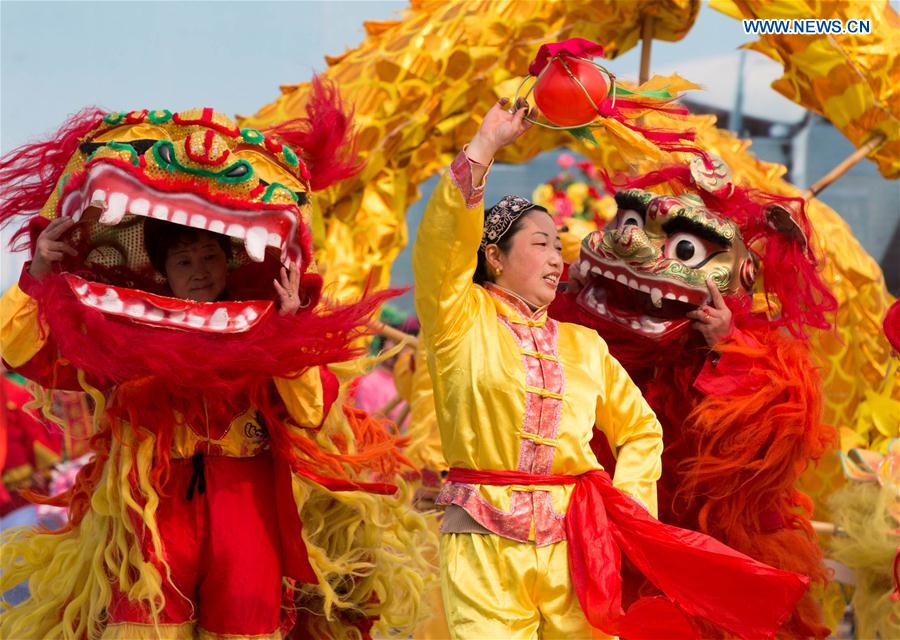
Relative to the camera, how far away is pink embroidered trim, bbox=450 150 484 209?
281 cm

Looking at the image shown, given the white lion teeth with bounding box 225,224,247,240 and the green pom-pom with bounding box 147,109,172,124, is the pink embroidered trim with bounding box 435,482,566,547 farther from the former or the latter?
the green pom-pom with bounding box 147,109,172,124

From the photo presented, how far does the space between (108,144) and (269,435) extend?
2.57 ft

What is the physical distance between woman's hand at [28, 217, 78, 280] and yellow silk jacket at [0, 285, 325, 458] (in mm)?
72

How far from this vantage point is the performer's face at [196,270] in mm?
3082

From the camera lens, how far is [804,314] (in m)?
3.64

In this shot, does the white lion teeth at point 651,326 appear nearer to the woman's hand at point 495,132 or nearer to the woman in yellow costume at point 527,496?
the woman in yellow costume at point 527,496

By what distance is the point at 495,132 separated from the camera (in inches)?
111

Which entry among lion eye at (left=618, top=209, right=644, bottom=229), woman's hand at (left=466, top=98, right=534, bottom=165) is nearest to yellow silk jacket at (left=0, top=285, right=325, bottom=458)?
woman's hand at (left=466, top=98, right=534, bottom=165)

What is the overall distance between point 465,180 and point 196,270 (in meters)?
0.73

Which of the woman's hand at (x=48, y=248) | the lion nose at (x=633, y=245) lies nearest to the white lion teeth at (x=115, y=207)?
the woman's hand at (x=48, y=248)

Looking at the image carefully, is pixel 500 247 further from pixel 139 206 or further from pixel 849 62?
pixel 849 62

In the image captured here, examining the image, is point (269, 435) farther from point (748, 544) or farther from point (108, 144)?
point (748, 544)

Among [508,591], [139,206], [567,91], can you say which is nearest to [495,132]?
[567,91]

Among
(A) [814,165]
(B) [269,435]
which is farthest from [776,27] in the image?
(A) [814,165]
